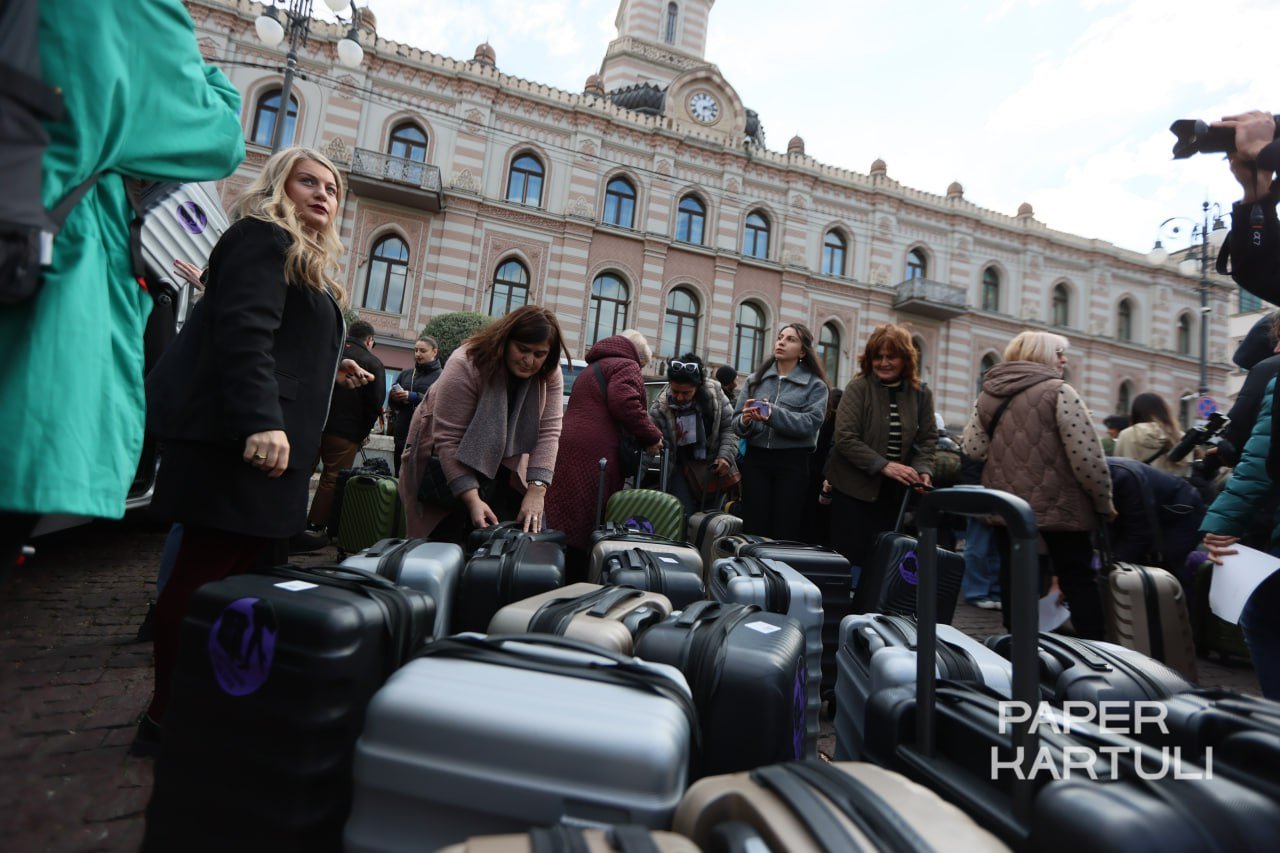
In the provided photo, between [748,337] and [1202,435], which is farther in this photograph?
[748,337]

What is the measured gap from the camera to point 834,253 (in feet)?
74.7

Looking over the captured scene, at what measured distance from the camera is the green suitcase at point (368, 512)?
14.9 ft

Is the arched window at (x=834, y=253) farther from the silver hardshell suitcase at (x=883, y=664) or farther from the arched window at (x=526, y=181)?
the silver hardshell suitcase at (x=883, y=664)

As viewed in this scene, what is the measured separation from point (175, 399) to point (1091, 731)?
7.72ft

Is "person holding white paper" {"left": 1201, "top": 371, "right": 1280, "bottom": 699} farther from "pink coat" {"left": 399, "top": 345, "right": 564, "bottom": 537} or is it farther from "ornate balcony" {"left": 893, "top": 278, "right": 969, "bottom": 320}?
"ornate balcony" {"left": 893, "top": 278, "right": 969, "bottom": 320}

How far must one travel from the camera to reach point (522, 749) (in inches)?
42.1

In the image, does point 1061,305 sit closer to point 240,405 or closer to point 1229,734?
point 1229,734

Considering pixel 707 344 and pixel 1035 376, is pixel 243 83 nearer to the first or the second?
pixel 707 344

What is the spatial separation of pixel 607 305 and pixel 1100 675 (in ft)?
63.7

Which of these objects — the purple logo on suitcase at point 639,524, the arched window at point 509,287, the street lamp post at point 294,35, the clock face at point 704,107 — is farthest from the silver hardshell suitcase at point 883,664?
the clock face at point 704,107

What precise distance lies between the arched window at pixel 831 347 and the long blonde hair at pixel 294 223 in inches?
848

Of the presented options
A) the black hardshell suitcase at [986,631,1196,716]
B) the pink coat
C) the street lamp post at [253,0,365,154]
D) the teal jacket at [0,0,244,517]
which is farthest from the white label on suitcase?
the street lamp post at [253,0,365,154]

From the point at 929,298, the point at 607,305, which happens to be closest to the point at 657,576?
the point at 607,305

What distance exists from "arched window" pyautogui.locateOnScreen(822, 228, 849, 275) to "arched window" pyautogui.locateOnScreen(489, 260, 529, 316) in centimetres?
1068
